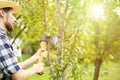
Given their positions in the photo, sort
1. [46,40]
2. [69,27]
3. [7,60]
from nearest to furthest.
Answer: [7,60]
[46,40]
[69,27]

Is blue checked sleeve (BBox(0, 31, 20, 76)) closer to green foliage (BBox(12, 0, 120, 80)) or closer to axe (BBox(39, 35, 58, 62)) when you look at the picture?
axe (BBox(39, 35, 58, 62))

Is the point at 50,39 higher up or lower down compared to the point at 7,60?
lower down

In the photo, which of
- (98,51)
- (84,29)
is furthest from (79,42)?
(98,51)

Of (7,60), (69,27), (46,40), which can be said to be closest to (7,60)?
(7,60)

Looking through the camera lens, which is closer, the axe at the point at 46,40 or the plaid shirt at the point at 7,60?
the plaid shirt at the point at 7,60

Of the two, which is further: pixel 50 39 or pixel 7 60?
pixel 50 39

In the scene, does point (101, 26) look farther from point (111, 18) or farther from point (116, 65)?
point (116, 65)

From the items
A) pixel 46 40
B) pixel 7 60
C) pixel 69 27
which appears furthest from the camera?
pixel 69 27

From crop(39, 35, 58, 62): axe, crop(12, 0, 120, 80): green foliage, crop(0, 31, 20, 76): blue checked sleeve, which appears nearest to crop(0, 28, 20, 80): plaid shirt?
crop(0, 31, 20, 76): blue checked sleeve

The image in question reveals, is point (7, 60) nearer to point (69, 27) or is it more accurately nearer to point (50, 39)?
point (50, 39)

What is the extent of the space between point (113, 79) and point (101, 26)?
832 centimetres

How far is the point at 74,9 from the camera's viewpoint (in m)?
4.27

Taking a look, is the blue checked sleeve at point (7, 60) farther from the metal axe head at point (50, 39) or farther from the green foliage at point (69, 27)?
the green foliage at point (69, 27)

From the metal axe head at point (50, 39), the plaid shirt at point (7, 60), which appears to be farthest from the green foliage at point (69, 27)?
the plaid shirt at point (7, 60)
